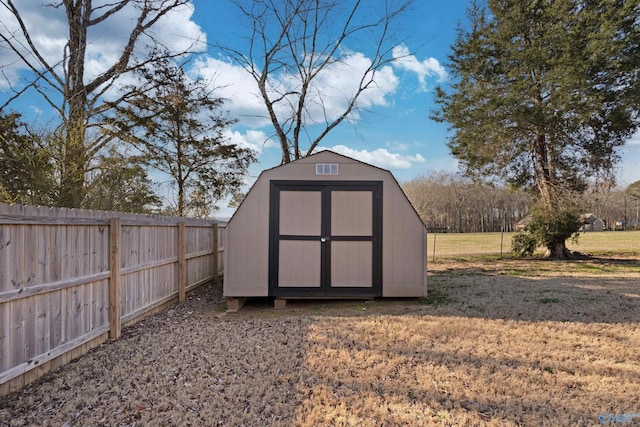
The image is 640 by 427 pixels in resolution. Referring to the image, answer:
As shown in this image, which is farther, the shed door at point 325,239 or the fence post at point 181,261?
the fence post at point 181,261

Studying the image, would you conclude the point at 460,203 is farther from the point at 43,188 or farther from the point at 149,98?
the point at 43,188

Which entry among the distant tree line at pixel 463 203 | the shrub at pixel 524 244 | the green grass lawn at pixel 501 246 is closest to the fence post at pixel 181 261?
the green grass lawn at pixel 501 246

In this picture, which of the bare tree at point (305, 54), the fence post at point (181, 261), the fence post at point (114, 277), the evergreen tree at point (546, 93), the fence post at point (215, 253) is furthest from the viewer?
the bare tree at point (305, 54)

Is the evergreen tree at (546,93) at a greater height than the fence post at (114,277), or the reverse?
the evergreen tree at (546,93)

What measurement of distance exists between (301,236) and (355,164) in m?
1.48

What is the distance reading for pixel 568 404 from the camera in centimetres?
255

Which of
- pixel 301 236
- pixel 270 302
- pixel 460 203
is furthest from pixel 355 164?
pixel 460 203

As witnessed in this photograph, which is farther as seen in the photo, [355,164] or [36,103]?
[36,103]

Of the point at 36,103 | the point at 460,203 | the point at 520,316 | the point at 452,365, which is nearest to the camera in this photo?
the point at 452,365

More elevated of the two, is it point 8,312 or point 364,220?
point 364,220

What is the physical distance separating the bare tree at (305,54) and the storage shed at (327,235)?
7.59 metres

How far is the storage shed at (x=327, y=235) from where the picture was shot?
18.8 feet
